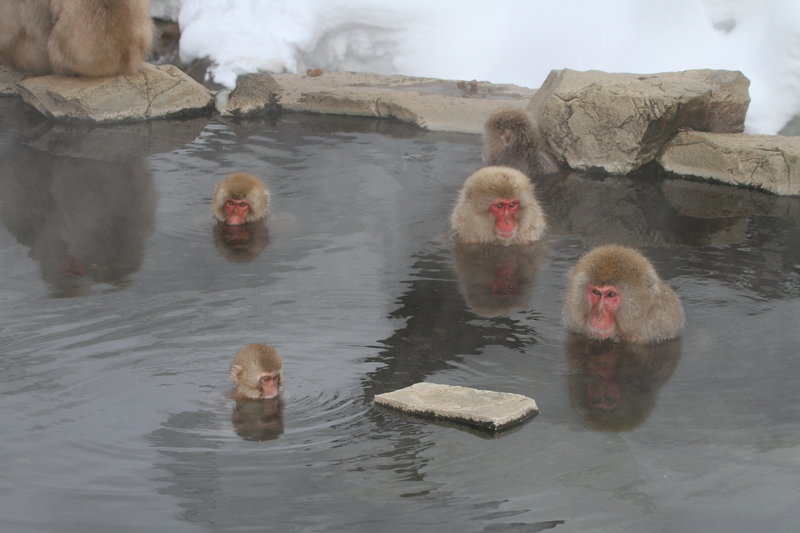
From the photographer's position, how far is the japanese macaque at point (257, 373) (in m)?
3.98

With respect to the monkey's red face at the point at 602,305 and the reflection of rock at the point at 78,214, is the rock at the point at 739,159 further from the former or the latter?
the reflection of rock at the point at 78,214

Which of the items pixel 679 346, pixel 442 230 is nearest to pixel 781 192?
pixel 442 230

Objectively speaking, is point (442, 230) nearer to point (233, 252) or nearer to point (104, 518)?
point (233, 252)

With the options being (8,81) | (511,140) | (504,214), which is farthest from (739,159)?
(8,81)

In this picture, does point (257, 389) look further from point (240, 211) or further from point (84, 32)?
point (84, 32)

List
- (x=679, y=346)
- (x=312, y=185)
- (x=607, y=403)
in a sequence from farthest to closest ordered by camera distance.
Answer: (x=312, y=185) < (x=679, y=346) < (x=607, y=403)

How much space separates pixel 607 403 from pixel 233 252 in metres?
2.66

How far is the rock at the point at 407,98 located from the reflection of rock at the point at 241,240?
3.06 meters

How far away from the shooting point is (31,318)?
4898mm

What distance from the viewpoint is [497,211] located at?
20.2 feet

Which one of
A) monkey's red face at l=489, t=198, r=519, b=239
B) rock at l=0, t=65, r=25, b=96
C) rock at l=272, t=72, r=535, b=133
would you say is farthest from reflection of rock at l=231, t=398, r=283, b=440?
rock at l=0, t=65, r=25, b=96

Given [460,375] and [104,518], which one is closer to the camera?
[104,518]

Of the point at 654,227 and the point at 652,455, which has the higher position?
the point at 654,227

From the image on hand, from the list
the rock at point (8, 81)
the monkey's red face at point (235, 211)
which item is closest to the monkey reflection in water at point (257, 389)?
the monkey's red face at point (235, 211)
